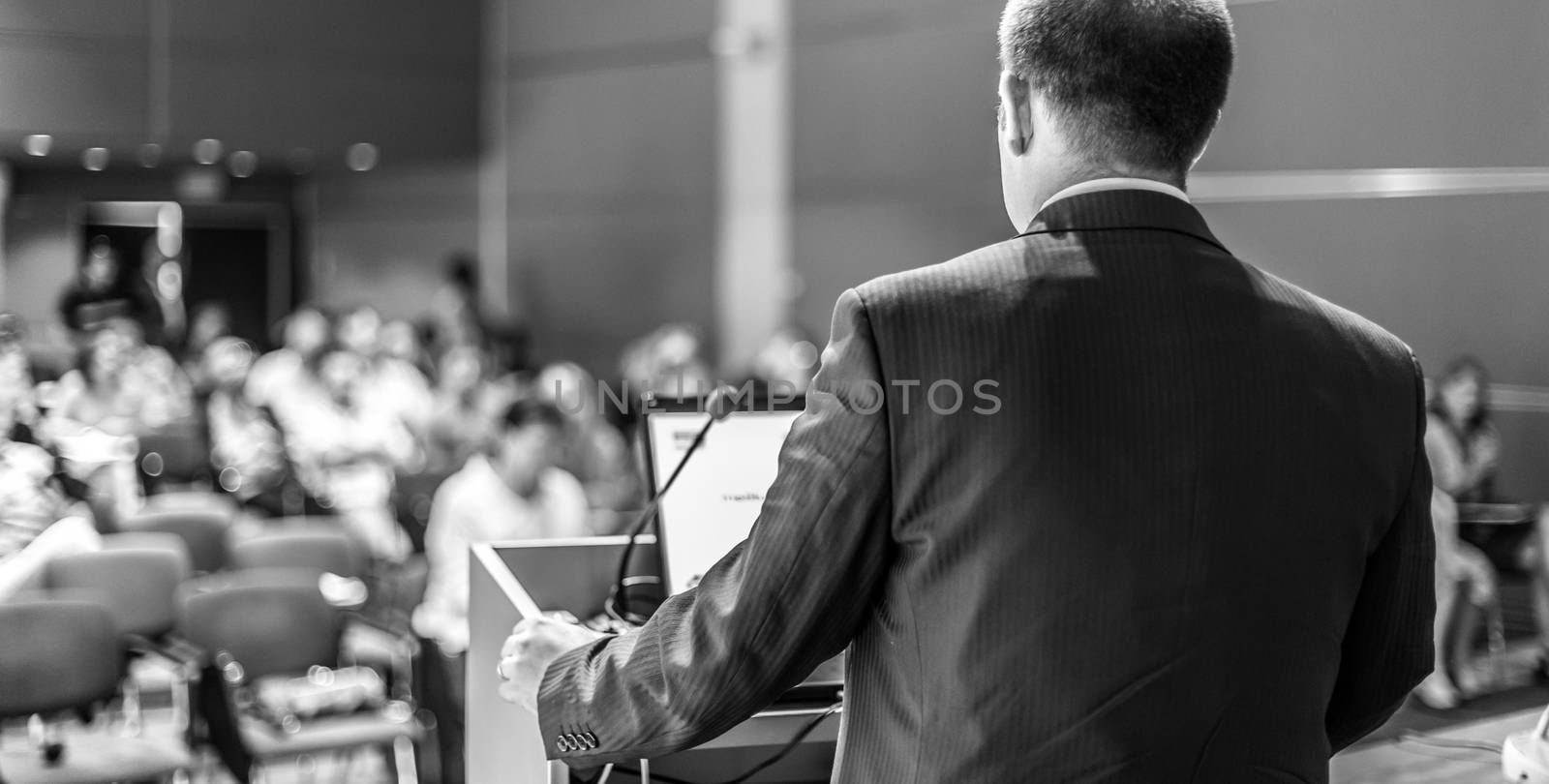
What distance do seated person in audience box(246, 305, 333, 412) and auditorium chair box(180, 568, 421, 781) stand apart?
13.5 feet

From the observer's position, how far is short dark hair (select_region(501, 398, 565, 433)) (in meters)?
4.91

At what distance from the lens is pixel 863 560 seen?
1.13m

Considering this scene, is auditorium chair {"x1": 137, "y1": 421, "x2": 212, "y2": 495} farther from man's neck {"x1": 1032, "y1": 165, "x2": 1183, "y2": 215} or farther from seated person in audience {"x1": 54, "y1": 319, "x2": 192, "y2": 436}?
man's neck {"x1": 1032, "y1": 165, "x2": 1183, "y2": 215}

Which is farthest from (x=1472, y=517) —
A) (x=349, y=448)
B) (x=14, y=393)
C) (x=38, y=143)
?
(x=38, y=143)

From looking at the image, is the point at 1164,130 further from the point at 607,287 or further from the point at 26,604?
the point at 607,287

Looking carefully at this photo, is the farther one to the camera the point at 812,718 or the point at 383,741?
the point at 383,741

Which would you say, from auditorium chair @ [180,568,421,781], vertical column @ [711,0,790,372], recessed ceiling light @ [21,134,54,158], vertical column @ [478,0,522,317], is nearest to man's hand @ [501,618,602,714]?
auditorium chair @ [180,568,421,781]

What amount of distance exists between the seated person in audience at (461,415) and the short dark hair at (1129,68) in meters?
6.24

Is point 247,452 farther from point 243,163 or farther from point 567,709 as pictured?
point 567,709

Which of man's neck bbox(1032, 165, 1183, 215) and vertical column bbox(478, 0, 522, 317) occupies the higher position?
vertical column bbox(478, 0, 522, 317)

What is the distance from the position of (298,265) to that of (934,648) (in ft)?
42.7

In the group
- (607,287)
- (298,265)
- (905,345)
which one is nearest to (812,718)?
(905,345)

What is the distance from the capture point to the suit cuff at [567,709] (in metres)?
1.30

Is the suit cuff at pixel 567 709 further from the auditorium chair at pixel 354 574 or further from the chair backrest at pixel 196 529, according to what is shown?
the chair backrest at pixel 196 529
